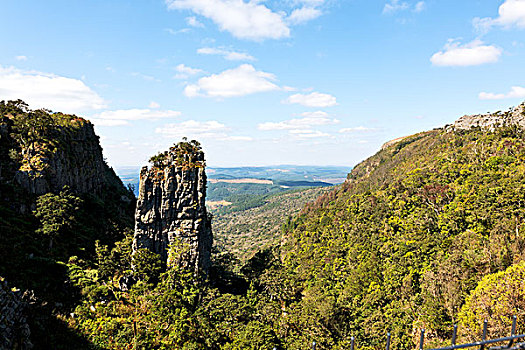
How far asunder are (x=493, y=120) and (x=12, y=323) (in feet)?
383

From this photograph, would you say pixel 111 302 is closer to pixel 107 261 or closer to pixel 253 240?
pixel 107 261

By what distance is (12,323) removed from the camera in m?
25.5

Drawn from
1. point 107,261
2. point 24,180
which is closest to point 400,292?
point 107,261

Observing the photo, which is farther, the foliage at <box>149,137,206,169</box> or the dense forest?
the foliage at <box>149,137,206,169</box>

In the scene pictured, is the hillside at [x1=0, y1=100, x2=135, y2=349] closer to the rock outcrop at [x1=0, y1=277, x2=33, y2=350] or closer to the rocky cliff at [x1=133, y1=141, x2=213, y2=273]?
the rock outcrop at [x1=0, y1=277, x2=33, y2=350]

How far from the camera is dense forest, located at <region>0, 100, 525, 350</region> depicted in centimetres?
3058

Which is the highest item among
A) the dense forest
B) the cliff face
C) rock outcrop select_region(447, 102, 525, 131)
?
rock outcrop select_region(447, 102, 525, 131)

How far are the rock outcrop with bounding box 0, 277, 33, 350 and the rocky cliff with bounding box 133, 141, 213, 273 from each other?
22.5 m

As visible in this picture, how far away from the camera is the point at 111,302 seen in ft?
128

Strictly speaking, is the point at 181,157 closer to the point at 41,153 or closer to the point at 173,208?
the point at 173,208

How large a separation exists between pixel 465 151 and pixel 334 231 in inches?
1595

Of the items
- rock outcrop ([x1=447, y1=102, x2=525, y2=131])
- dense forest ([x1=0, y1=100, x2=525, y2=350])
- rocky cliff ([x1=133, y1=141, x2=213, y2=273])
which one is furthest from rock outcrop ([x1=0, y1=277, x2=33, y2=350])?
rock outcrop ([x1=447, y1=102, x2=525, y2=131])

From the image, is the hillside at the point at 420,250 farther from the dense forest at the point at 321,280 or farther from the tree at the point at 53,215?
the tree at the point at 53,215

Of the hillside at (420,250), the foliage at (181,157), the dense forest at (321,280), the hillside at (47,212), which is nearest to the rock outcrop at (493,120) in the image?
the hillside at (420,250)
